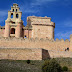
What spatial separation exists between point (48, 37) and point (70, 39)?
5.37 m

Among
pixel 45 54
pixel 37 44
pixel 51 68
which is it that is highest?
pixel 37 44

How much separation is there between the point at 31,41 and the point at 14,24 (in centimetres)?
577

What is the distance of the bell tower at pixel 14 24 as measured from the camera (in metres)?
37.0

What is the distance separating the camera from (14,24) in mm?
37406

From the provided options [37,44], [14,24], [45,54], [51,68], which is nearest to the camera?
[51,68]

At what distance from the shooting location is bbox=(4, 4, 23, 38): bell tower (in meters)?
37.0

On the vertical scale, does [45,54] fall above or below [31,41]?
below

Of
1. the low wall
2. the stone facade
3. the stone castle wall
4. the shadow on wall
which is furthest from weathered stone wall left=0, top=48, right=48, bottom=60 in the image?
the stone facade

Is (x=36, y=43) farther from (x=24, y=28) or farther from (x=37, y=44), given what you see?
(x=24, y=28)

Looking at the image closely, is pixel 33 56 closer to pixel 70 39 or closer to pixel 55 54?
pixel 55 54

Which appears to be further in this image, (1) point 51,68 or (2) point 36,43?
(2) point 36,43

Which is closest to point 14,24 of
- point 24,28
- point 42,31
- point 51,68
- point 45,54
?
point 24,28

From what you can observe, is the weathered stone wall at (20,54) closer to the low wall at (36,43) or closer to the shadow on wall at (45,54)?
the shadow on wall at (45,54)

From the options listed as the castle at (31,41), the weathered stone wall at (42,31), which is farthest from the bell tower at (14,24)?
the weathered stone wall at (42,31)
